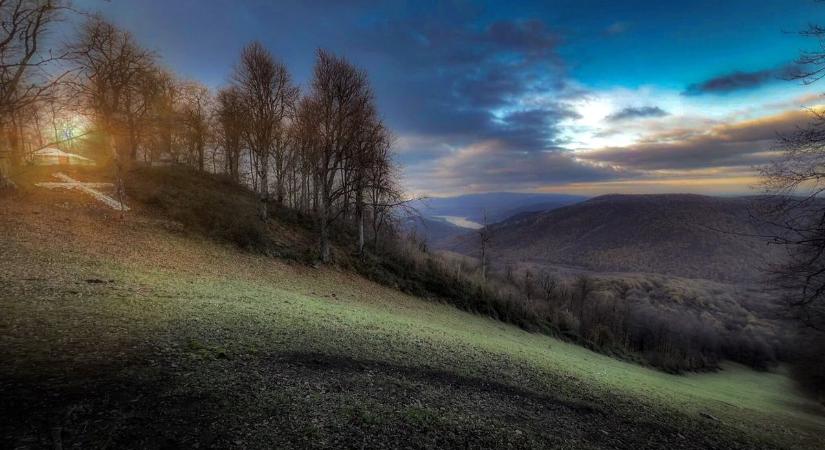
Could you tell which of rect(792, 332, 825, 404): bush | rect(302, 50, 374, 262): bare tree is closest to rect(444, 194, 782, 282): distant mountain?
rect(792, 332, 825, 404): bush

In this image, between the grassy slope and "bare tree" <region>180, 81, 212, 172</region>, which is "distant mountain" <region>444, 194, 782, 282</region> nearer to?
"bare tree" <region>180, 81, 212, 172</region>

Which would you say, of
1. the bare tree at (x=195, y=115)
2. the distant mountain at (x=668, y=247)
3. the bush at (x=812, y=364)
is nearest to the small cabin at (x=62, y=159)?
the bare tree at (x=195, y=115)

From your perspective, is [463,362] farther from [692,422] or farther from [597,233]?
[597,233]

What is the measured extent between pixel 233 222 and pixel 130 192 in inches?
310

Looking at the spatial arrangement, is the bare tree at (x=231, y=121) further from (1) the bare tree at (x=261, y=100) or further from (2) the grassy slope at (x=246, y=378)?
(2) the grassy slope at (x=246, y=378)

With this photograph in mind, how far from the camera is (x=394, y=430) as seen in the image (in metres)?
5.46

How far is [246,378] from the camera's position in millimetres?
6320

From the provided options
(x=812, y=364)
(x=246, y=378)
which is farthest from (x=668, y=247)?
(x=246, y=378)

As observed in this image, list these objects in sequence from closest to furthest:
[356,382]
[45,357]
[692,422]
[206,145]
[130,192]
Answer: [45,357] → [356,382] → [692,422] → [130,192] → [206,145]

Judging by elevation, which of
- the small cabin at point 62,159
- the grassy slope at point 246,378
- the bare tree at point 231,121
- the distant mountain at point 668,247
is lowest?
the distant mountain at point 668,247

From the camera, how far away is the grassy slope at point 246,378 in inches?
184

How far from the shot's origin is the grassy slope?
4664 millimetres

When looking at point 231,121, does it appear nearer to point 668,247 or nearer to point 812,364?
point 812,364

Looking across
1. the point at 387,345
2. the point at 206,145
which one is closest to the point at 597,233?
the point at 206,145
